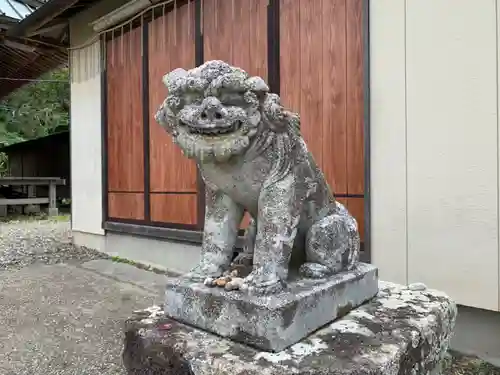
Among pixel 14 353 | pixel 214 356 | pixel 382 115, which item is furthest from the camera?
pixel 382 115

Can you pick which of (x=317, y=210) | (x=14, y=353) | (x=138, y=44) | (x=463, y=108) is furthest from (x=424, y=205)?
(x=138, y=44)

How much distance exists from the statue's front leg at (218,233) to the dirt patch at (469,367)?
1516mm

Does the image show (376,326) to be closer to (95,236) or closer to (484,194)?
(484,194)

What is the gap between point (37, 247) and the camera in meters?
6.01

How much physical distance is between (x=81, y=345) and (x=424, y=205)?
225 cm

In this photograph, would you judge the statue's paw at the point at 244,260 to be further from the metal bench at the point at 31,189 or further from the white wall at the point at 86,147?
the metal bench at the point at 31,189

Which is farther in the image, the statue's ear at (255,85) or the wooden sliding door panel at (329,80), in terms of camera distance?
the wooden sliding door panel at (329,80)

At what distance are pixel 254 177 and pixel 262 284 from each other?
0.34m

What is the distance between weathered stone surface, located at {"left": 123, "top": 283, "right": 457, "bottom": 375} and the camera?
1.18 meters

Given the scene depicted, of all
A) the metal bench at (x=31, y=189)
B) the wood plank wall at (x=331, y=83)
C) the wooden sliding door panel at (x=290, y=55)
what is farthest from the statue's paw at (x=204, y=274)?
the metal bench at (x=31, y=189)

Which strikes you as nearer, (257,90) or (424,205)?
(257,90)

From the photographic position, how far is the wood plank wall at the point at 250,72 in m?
2.94

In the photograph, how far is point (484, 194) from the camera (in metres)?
2.31

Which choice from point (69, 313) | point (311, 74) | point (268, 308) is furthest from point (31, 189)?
point (268, 308)
